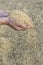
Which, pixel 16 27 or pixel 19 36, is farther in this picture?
pixel 19 36

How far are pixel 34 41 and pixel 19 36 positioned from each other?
0.51 feet

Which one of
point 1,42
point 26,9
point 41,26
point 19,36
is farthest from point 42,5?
point 1,42

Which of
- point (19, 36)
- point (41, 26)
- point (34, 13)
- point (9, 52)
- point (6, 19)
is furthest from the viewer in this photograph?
point (34, 13)

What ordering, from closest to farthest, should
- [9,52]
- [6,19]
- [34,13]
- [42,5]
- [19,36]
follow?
[6,19], [9,52], [19,36], [34,13], [42,5]

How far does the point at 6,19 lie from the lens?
6.56 feet

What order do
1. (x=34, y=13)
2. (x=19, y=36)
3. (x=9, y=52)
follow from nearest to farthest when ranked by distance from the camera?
(x=9, y=52) < (x=19, y=36) < (x=34, y=13)

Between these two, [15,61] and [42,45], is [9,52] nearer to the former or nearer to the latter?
[15,61]

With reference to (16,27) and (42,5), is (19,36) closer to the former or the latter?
(16,27)

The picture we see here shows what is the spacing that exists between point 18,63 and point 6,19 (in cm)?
37

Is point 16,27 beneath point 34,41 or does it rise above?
above

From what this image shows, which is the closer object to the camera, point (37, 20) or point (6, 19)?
point (6, 19)

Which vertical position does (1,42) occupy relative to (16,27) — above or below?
below

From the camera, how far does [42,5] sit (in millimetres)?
2848

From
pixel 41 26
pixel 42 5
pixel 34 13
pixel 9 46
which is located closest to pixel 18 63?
pixel 9 46
